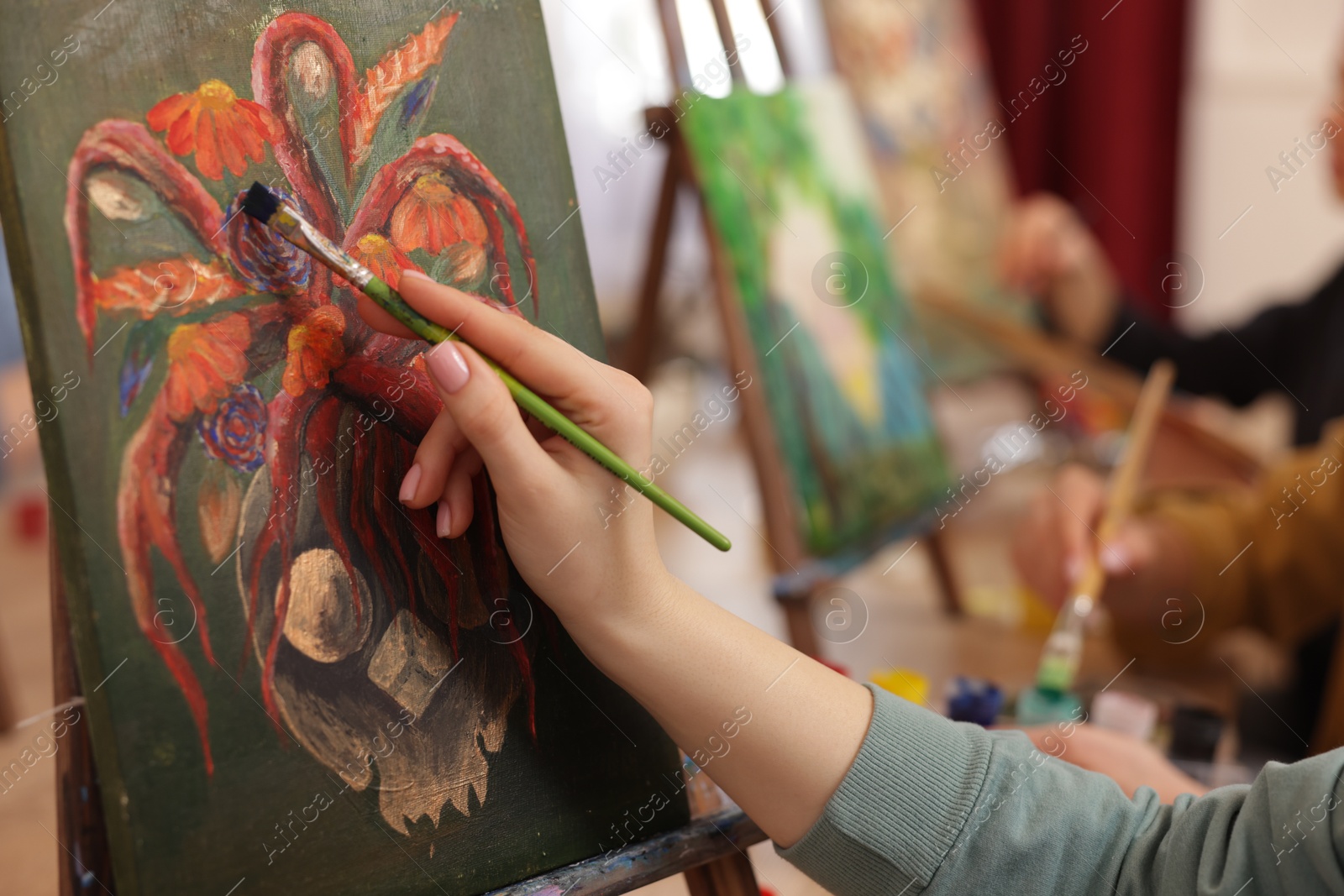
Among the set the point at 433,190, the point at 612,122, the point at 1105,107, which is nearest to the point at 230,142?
the point at 433,190

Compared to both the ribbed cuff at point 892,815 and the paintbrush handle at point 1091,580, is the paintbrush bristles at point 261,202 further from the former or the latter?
the paintbrush handle at point 1091,580

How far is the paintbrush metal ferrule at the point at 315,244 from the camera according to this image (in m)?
0.48

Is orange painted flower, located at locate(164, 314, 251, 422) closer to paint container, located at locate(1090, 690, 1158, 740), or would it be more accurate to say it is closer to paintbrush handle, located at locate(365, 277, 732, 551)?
paintbrush handle, located at locate(365, 277, 732, 551)

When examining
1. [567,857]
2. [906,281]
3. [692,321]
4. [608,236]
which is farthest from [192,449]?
[608,236]

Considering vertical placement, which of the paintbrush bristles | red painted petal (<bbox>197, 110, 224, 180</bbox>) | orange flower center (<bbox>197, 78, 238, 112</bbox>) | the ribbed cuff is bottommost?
the ribbed cuff

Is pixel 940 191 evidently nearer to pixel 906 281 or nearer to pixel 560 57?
pixel 906 281

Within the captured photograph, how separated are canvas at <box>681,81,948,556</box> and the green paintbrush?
0.69m

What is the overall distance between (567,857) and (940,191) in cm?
191

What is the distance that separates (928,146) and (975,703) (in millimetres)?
1628

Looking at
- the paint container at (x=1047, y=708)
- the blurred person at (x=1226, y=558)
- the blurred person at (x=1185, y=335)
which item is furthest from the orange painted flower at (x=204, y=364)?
the blurred person at (x=1185, y=335)

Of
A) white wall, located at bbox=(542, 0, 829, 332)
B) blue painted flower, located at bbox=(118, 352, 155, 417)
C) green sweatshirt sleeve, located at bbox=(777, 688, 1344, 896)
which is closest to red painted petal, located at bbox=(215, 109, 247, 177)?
blue painted flower, located at bbox=(118, 352, 155, 417)

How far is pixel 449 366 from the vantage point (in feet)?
1.54

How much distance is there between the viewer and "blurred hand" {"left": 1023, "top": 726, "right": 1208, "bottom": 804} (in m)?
0.69

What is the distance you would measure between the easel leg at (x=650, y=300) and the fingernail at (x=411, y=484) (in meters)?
0.79
